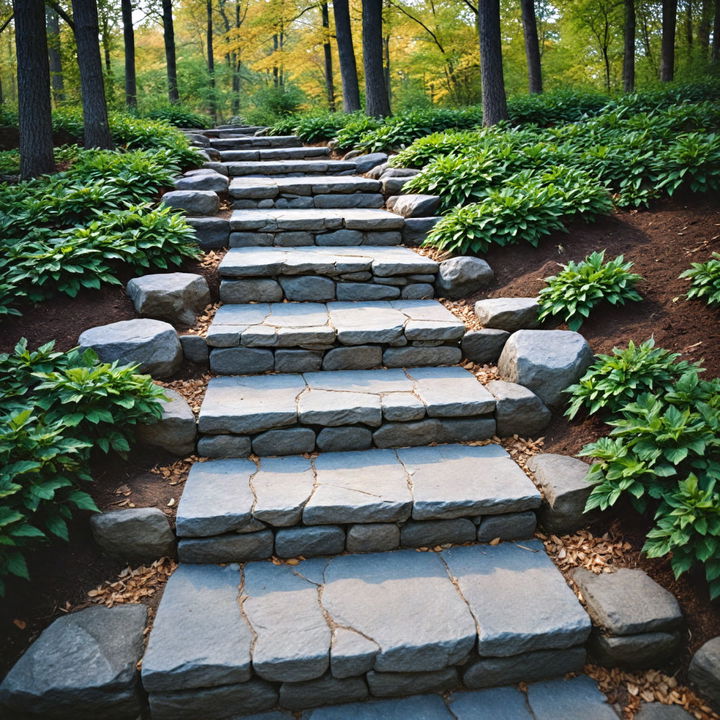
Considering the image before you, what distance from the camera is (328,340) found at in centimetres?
396

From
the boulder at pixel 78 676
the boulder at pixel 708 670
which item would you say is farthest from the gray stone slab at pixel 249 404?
the boulder at pixel 708 670

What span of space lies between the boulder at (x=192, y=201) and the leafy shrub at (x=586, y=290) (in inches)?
138

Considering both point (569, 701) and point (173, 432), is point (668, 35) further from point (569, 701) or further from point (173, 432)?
point (569, 701)

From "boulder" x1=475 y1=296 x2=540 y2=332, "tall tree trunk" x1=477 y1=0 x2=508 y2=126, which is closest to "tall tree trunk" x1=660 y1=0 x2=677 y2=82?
"tall tree trunk" x1=477 y1=0 x2=508 y2=126

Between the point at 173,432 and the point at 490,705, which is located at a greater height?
the point at 173,432

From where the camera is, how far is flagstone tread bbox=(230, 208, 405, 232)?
216 inches

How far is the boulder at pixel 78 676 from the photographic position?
87.6 inches

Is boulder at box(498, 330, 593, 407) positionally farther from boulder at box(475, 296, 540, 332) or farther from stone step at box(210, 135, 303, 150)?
stone step at box(210, 135, 303, 150)

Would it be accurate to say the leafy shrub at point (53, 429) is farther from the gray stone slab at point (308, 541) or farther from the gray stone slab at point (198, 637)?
the gray stone slab at point (308, 541)

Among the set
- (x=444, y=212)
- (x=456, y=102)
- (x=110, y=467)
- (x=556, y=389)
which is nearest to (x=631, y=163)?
(x=444, y=212)

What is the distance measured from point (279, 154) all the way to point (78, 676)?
772 cm

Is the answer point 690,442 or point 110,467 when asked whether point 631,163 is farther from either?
point 110,467

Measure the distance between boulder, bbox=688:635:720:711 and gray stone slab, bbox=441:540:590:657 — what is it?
1.47 feet

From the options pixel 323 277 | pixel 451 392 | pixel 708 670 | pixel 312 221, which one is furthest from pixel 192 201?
pixel 708 670
